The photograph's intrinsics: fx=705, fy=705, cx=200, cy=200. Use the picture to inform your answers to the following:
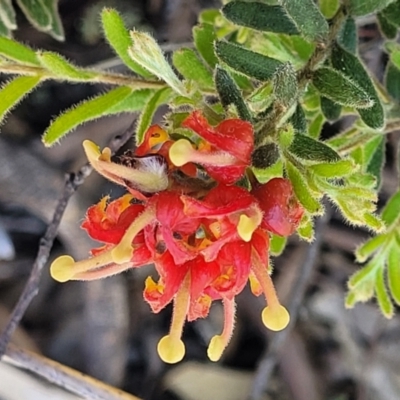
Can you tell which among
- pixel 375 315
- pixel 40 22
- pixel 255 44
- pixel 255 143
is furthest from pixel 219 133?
pixel 375 315

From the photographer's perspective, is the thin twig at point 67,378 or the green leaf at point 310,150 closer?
the green leaf at point 310,150

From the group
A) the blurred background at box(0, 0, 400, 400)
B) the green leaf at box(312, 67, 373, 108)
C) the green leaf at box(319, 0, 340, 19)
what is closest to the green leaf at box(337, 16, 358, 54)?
the green leaf at box(319, 0, 340, 19)

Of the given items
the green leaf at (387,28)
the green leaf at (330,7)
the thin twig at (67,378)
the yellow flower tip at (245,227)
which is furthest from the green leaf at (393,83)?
the thin twig at (67,378)

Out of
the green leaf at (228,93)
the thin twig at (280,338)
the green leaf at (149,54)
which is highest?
the green leaf at (149,54)

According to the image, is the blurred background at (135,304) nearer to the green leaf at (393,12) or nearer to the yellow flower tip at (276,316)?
the green leaf at (393,12)

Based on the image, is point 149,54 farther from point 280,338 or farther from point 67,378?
point 280,338

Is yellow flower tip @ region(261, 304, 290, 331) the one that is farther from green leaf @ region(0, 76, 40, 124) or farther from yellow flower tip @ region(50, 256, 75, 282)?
green leaf @ region(0, 76, 40, 124)

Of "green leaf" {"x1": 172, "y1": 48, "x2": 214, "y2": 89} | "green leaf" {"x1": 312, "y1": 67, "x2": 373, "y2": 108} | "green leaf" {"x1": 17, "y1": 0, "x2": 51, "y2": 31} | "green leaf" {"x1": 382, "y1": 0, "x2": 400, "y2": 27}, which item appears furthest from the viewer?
"green leaf" {"x1": 17, "y1": 0, "x2": 51, "y2": 31}
